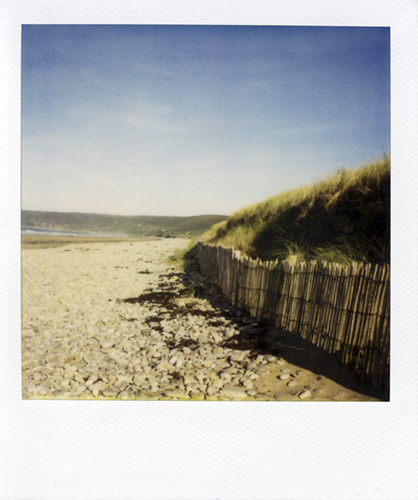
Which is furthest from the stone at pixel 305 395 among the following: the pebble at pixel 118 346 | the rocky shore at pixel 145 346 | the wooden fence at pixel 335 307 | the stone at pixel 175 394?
the stone at pixel 175 394

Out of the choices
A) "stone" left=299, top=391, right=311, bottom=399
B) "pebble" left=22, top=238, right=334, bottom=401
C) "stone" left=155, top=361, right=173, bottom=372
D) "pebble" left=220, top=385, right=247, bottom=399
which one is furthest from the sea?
"stone" left=299, top=391, right=311, bottom=399

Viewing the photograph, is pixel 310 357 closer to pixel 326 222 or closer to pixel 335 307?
pixel 335 307

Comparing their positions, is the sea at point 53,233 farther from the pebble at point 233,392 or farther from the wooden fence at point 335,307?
the pebble at point 233,392

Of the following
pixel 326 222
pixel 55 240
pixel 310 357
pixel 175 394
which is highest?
pixel 326 222

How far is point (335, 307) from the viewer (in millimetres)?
2246

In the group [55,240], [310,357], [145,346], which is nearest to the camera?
[310,357]

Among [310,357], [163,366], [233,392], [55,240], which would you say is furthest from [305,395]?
[55,240]

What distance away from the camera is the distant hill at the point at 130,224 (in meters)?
2.96

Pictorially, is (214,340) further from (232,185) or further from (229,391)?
(232,185)

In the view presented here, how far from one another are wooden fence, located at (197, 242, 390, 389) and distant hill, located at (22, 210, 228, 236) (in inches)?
35.6

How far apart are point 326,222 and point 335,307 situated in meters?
0.98
